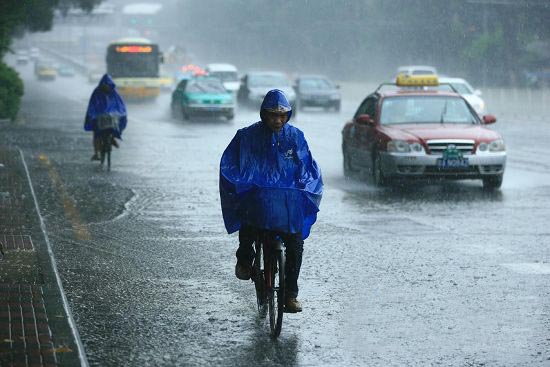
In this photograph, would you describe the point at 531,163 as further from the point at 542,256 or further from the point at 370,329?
the point at 370,329

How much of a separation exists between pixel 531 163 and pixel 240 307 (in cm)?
1458

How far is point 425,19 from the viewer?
78750 mm

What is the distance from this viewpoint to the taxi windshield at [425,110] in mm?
18297

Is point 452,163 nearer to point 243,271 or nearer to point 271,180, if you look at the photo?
point 243,271

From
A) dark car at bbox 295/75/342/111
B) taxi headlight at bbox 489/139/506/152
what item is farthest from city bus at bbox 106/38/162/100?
taxi headlight at bbox 489/139/506/152

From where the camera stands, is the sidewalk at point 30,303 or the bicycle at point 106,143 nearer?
the sidewalk at point 30,303

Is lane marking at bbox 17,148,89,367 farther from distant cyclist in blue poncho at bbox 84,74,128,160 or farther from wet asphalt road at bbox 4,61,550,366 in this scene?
distant cyclist in blue poncho at bbox 84,74,128,160

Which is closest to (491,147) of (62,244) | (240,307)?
(62,244)

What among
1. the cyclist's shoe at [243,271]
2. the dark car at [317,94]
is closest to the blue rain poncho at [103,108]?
the cyclist's shoe at [243,271]

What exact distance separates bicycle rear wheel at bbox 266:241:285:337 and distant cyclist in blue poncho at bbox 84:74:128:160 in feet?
42.7

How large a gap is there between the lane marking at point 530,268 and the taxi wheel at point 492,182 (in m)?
6.69

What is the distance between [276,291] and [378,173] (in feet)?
32.6

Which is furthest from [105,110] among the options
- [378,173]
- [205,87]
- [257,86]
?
[257,86]

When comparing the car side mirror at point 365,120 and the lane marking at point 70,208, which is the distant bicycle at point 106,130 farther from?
the car side mirror at point 365,120
